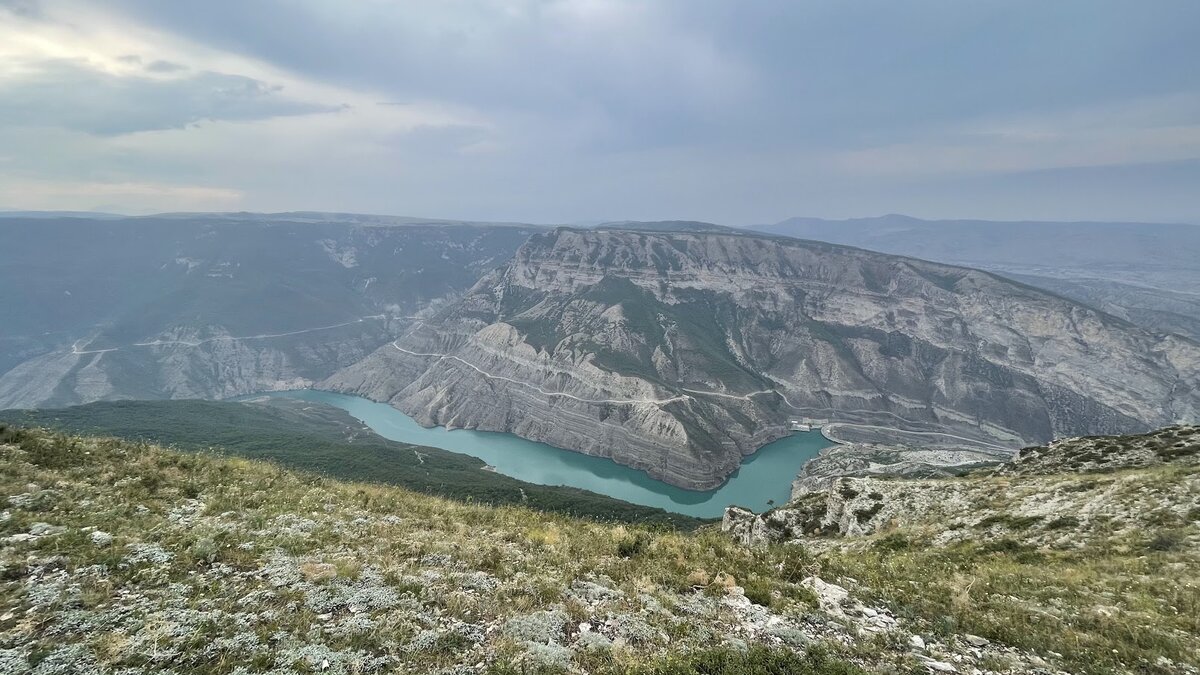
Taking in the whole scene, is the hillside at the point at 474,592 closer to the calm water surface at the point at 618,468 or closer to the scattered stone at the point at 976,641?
the scattered stone at the point at 976,641

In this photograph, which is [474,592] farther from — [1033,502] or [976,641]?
[1033,502]

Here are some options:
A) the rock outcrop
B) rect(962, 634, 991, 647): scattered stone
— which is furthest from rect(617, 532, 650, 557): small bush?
rect(962, 634, 991, 647): scattered stone

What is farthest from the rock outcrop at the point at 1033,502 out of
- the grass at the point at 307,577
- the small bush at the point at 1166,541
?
the grass at the point at 307,577

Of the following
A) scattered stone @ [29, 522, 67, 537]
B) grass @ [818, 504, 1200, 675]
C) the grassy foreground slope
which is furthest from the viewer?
the grassy foreground slope

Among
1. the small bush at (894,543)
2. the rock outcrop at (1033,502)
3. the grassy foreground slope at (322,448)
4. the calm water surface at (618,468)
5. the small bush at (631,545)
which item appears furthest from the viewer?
the calm water surface at (618,468)

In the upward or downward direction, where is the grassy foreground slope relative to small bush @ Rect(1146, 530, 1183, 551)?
downward

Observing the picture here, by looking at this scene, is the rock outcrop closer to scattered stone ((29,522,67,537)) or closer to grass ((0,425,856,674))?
grass ((0,425,856,674))

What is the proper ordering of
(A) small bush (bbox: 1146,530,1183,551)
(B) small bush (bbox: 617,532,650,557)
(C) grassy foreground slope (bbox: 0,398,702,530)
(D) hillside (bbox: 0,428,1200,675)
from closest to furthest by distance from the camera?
1. (D) hillside (bbox: 0,428,1200,675)
2. (B) small bush (bbox: 617,532,650,557)
3. (A) small bush (bbox: 1146,530,1183,551)
4. (C) grassy foreground slope (bbox: 0,398,702,530)
